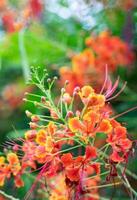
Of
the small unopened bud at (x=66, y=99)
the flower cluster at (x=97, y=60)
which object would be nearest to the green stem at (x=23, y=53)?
the flower cluster at (x=97, y=60)

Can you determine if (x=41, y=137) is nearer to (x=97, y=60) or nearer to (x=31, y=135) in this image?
(x=31, y=135)

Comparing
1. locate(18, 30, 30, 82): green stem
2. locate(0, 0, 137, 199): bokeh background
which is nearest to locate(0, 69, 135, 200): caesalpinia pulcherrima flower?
locate(0, 0, 137, 199): bokeh background

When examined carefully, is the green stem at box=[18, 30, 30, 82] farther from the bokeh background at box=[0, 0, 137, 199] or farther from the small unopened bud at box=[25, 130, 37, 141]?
the small unopened bud at box=[25, 130, 37, 141]

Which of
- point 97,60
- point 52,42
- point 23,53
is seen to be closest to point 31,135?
point 97,60

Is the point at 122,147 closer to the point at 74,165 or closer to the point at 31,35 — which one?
the point at 74,165

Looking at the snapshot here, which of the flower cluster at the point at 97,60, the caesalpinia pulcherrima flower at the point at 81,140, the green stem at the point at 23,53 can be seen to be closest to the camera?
the caesalpinia pulcherrima flower at the point at 81,140

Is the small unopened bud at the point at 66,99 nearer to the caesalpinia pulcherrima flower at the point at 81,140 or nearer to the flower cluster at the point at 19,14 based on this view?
the caesalpinia pulcherrima flower at the point at 81,140

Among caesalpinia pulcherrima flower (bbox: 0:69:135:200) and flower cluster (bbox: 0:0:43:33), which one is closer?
caesalpinia pulcherrima flower (bbox: 0:69:135:200)

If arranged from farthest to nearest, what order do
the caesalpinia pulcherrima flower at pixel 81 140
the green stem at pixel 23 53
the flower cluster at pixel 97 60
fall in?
the green stem at pixel 23 53 < the flower cluster at pixel 97 60 < the caesalpinia pulcherrima flower at pixel 81 140
